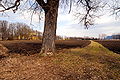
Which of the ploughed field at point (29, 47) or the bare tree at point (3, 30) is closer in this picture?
the ploughed field at point (29, 47)

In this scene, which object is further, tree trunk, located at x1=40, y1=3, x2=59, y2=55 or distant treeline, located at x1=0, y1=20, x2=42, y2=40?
distant treeline, located at x1=0, y1=20, x2=42, y2=40

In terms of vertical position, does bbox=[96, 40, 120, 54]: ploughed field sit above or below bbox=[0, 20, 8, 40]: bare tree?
below

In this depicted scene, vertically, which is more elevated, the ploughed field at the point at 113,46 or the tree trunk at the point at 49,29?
the tree trunk at the point at 49,29

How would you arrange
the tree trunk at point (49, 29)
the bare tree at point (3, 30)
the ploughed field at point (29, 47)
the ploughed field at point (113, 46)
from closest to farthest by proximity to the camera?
the tree trunk at point (49, 29), the ploughed field at point (29, 47), the ploughed field at point (113, 46), the bare tree at point (3, 30)

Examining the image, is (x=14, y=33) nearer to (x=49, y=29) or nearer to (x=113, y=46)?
(x=113, y=46)

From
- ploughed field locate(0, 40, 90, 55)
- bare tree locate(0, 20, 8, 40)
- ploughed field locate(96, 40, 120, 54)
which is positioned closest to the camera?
ploughed field locate(0, 40, 90, 55)

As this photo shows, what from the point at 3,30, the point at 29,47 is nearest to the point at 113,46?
the point at 29,47

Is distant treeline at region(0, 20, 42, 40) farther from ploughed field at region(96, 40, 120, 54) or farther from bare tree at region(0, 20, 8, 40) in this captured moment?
ploughed field at region(96, 40, 120, 54)

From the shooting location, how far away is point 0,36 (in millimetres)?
94688

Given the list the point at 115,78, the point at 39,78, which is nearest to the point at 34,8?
the point at 39,78

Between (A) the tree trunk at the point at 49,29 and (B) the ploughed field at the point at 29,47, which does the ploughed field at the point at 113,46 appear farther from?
(A) the tree trunk at the point at 49,29

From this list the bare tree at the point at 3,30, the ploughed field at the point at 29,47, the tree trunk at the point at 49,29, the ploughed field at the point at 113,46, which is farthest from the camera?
the bare tree at the point at 3,30

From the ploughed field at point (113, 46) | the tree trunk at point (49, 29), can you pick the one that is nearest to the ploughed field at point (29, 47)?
the tree trunk at point (49, 29)

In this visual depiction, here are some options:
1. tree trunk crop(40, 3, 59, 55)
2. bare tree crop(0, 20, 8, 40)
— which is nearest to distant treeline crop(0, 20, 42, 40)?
bare tree crop(0, 20, 8, 40)
